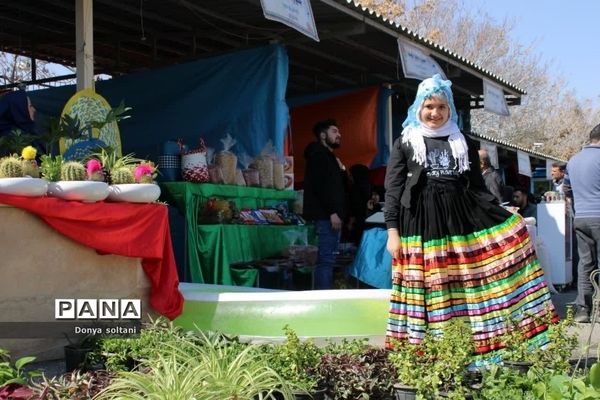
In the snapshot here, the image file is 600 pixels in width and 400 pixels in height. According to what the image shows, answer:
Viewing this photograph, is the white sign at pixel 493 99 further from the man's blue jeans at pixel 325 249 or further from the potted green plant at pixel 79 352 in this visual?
the potted green plant at pixel 79 352

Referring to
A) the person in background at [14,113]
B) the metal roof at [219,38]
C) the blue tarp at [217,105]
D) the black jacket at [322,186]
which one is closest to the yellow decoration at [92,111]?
the person in background at [14,113]

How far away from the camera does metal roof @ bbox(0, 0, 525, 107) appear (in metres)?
8.28

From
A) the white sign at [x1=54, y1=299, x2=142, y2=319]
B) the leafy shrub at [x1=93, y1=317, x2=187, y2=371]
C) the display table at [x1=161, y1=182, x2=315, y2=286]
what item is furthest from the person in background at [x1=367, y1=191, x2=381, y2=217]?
the leafy shrub at [x1=93, y1=317, x2=187, y2=371]

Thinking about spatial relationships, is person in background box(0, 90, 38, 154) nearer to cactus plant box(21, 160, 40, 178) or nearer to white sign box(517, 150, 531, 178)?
cactus plant box(21, 160, 40, 178)

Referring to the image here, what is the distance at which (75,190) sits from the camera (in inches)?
174

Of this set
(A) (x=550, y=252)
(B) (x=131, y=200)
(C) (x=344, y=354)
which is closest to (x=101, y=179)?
(B) (x=131, y=200)

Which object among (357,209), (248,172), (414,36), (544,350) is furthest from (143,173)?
(414,36)

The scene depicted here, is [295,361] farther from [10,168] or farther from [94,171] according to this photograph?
[10,168]

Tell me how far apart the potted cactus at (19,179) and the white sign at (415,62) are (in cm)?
526

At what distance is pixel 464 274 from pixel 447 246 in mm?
171

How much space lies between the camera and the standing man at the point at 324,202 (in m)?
6.66

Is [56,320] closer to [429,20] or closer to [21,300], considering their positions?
[21,300]

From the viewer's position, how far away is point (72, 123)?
552 cm

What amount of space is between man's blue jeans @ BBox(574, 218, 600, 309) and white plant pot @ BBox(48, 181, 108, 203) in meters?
4.18
